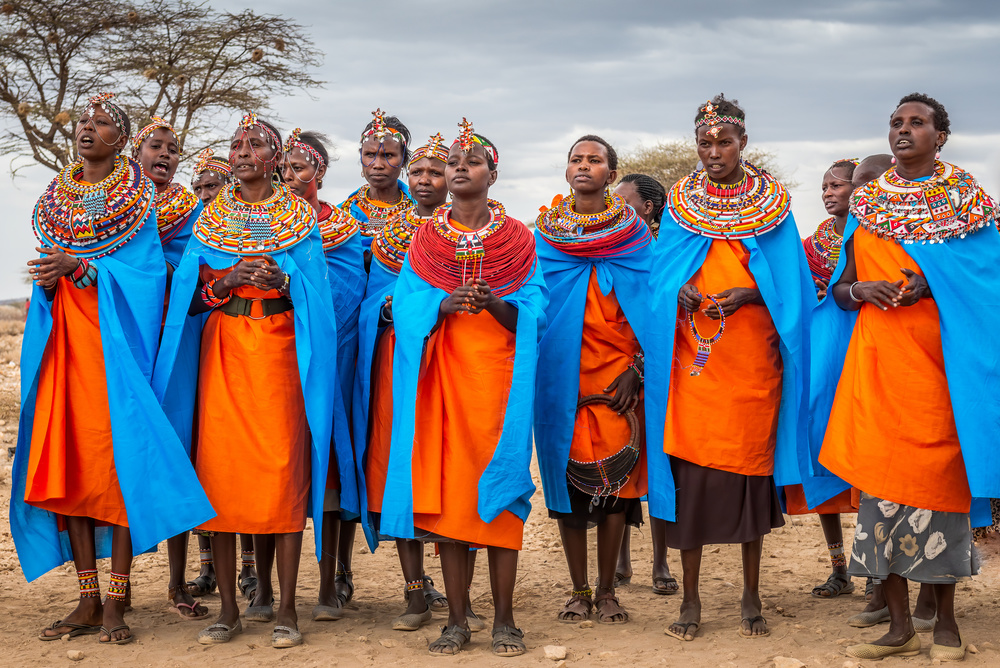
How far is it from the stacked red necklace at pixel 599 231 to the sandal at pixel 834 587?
2472mm

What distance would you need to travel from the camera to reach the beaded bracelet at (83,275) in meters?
5.39

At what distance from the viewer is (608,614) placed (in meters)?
5.80

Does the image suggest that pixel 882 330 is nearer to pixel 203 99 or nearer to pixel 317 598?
pixel 317 598

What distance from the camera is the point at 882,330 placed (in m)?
5.05

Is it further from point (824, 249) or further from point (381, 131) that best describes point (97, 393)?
point (824, 249)

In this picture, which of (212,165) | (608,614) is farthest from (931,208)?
(212,165)

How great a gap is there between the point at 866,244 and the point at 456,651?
2.93 m

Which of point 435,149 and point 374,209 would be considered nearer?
point 435,149

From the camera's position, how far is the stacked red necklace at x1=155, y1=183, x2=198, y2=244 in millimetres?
5914

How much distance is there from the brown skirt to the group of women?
0.04 feet

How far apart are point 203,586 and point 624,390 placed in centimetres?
301

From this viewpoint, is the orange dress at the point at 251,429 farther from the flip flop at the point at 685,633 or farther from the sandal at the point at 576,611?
the flip flop at the point at 685,633

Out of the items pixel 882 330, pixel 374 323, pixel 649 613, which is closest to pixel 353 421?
pixel 374 323

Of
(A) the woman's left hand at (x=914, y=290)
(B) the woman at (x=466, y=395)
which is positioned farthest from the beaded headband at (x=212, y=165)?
(A) the woman's left hand at (x=914, y=290)
